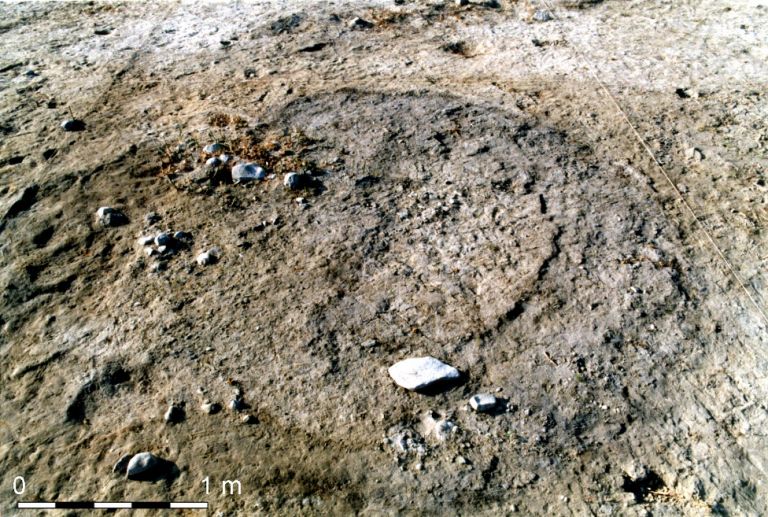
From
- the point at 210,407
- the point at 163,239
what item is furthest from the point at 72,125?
the point at 210,407

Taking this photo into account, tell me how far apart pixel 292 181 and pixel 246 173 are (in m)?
0.32

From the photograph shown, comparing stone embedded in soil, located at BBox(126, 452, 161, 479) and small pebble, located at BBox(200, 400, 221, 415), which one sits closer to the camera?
stone embedded in soil, located at BBox(126, 452, 161, 479)

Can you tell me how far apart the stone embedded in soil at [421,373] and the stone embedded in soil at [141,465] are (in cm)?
112

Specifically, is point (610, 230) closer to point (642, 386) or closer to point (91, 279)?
point (642, 386)

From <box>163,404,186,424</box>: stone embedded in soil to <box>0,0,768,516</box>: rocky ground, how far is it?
1 centimetres

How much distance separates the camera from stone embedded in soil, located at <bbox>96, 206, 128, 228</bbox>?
12.5 feet

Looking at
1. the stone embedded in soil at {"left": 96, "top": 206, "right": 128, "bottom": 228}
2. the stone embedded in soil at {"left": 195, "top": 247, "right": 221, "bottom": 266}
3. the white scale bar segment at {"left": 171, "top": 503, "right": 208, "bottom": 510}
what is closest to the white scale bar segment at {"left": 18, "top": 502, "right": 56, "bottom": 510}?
the white scale bar segment at {"left": 171, "top": 503, "right": 208, "bottom": 510}

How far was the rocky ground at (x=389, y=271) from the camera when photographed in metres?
2.74

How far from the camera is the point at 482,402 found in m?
2.92

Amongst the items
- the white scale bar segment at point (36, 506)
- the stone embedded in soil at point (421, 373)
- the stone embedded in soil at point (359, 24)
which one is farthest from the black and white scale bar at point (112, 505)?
the stone embedded in soil at point (359, 24)

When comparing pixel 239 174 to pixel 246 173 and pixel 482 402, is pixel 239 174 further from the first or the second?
pixel 482 402

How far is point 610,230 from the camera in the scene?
3787 millimetres

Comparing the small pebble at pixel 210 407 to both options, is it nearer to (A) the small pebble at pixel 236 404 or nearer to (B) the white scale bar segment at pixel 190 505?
(A) the small pebble at pixel 236 404

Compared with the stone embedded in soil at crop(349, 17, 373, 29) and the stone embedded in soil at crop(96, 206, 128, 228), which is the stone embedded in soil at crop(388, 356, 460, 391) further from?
the stone embedded in soil at crop(349, 17, 373, 29)
